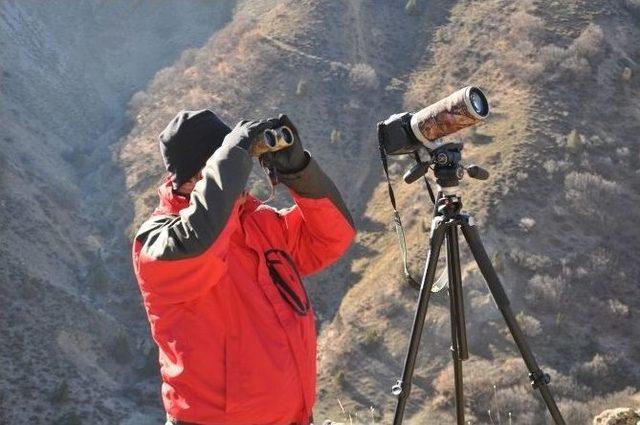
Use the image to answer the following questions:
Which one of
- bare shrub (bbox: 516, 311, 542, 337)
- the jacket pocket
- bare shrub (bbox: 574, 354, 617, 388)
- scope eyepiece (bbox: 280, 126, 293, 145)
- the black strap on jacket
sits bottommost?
bare shrub (bbox: 574, 354, 617, 388)

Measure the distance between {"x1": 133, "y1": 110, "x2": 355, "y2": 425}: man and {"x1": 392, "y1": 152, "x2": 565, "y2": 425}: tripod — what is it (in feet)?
1.99

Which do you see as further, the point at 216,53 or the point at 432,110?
the point at 216,53

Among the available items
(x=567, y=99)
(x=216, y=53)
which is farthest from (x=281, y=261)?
(x=216, y=53)

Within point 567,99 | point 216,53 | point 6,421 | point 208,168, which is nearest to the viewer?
point 208,168

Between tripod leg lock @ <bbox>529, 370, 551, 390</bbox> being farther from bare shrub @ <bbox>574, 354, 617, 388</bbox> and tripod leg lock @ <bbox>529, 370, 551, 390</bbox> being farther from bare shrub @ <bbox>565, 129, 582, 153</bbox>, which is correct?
bare shrub @ <bbox>565, 129, 582, 153</bbox>

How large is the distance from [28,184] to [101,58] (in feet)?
42.8

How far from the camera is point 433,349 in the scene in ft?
50.0

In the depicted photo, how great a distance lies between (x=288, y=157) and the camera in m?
2.63

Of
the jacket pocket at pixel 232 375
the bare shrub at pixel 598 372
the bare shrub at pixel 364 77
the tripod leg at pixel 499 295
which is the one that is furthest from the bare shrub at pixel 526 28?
the jacket pocket at pixel 232 375

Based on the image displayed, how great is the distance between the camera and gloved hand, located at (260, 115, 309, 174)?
2576 millimetres

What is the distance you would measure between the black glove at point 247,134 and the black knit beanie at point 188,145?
17 centimetres

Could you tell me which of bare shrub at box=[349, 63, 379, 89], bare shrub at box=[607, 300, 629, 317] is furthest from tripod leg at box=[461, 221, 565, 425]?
bare shrub at box=[349, 63, 379, 89]

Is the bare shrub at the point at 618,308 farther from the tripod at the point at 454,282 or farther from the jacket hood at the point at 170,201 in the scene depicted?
the jacket hood at the point at 170,201

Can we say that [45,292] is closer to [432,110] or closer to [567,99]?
[567,99]
